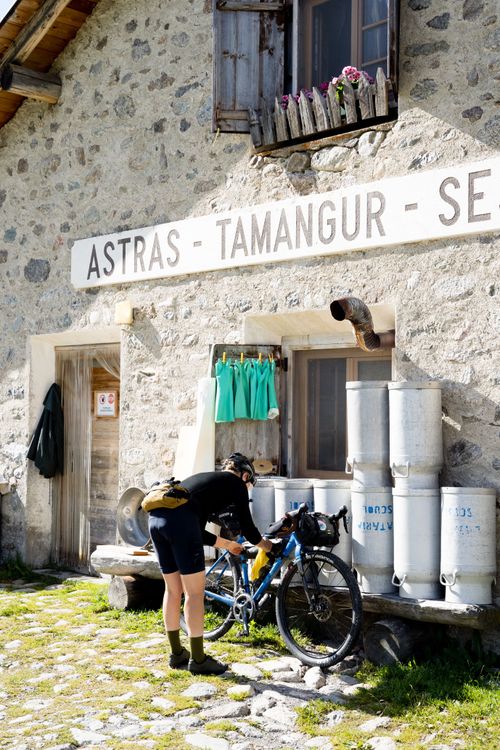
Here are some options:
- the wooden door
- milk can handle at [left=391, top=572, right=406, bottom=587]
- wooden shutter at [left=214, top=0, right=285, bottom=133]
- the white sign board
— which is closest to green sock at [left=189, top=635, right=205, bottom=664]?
milk can handle at [left=391, top=572, right=406, bottom=587]

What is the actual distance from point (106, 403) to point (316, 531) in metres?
3.81

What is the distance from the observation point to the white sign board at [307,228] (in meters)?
6.05

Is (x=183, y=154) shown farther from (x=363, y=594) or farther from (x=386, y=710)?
(x=386, y=710)

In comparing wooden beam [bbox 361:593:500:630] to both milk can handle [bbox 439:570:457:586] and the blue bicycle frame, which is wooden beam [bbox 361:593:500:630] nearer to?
milk can handle [bbox 439:570:457:586]

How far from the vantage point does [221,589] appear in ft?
21.5

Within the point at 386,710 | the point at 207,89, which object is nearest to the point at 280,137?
the point at 207,89

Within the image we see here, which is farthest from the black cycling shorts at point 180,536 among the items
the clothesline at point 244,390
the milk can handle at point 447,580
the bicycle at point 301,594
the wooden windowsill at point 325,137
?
the wooden windowsill at point 325,137

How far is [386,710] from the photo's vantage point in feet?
16.5

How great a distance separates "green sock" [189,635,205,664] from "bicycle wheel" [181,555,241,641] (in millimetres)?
627

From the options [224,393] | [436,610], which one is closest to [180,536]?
[436,610]

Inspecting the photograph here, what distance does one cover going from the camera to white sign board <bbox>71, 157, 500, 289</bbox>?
6047mm

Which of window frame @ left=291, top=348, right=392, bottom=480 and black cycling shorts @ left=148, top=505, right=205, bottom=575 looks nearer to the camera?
black cycling shorts @ left=148, top=505, right=205, bottom=575

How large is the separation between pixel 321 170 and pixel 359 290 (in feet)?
3.30

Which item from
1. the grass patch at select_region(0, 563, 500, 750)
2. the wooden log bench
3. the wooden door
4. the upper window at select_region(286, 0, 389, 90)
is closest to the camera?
the grass patch at select_region(0, 563, 500, 750)
